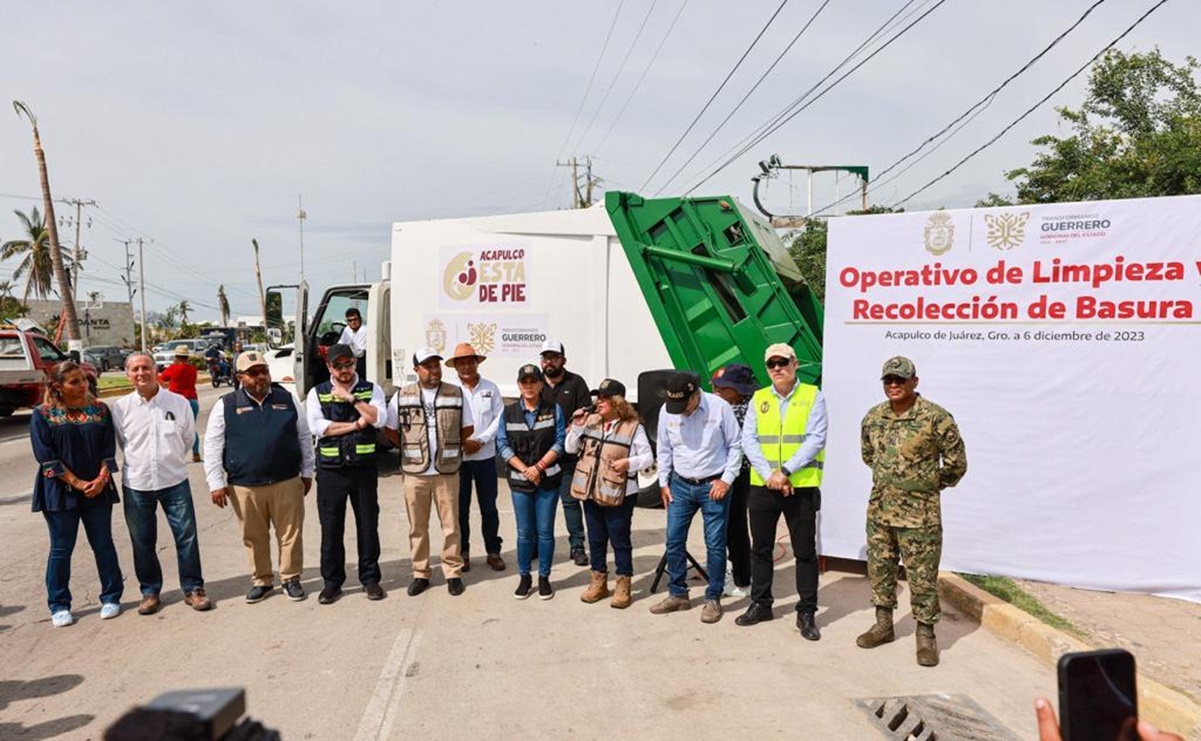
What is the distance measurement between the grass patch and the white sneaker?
573cm

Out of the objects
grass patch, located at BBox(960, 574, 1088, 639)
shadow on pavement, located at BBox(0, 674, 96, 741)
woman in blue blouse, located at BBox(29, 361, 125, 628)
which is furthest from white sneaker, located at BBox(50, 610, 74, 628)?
grass patch, located at BBox(960, 574, 1088, 639)

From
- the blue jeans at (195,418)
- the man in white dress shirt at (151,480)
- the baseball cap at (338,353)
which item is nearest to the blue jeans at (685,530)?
the baseball cap at (338,353)

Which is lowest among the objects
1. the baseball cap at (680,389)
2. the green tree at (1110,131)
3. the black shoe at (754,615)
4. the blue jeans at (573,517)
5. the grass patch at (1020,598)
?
the black shoe at (754,615)

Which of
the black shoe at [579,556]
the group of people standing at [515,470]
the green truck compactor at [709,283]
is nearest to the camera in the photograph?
the group of people standing at [515,470]

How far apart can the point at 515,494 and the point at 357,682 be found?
1743 mm

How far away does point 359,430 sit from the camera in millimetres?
5098

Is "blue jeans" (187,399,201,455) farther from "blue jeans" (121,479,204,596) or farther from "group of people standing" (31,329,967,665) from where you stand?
"blue jeans" (121,479,204,596)

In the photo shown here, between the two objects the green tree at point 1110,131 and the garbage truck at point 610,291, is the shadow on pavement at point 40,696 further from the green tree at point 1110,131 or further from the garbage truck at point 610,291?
the green tree at point 1110,131

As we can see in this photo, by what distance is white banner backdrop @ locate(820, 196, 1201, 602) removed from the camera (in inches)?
187

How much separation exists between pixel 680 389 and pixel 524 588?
1.75 metres

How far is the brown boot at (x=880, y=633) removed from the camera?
4.29 meters

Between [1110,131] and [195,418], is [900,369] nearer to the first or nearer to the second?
[195,418]

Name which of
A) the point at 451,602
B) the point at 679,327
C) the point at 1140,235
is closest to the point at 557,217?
the point at 679,327

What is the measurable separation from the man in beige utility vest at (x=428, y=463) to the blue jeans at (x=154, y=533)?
1366 mm
